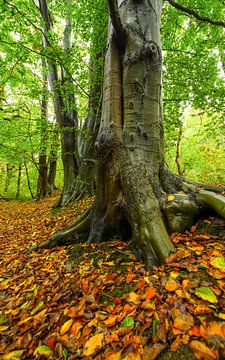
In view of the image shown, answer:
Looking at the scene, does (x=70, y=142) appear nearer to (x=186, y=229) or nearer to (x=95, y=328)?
(x=186, y=229)

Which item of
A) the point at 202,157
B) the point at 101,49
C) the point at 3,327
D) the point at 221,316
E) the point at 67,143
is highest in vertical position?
the point at 101,49

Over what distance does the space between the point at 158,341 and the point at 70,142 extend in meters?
7.09

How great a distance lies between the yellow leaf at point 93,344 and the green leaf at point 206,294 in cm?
→ 78

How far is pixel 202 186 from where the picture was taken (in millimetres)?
2695

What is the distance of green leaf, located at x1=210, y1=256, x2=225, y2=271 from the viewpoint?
1.60 metres

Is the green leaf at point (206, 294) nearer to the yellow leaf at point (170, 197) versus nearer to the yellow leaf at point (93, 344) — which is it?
the yellow leaf at point (93, 344)

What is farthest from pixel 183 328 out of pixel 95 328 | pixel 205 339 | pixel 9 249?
pixel 9 249

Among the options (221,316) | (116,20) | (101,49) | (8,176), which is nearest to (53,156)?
(8,176)

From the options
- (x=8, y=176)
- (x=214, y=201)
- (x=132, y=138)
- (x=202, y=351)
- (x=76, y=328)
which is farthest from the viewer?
(x=8, y=176)

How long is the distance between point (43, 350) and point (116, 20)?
3399 mm

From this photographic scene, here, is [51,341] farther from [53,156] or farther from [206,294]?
[53,156]

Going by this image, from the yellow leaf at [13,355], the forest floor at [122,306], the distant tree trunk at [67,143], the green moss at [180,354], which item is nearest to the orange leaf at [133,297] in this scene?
the forest floor at [122,306]

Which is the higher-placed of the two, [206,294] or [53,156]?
[53,156]

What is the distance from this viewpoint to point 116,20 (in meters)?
2.27
